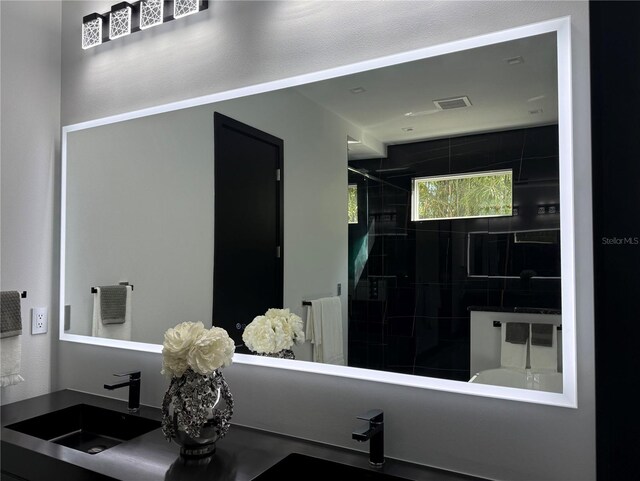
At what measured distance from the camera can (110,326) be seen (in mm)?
2178

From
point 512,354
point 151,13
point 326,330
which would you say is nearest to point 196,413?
point 326,330

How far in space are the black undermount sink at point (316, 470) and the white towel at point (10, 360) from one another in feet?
4.27

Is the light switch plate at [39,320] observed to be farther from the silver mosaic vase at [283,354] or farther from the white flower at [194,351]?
the silver mosaic vase at [283,354]

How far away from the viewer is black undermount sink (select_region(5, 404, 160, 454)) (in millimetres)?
1846

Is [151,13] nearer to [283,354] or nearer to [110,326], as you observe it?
[110,326]

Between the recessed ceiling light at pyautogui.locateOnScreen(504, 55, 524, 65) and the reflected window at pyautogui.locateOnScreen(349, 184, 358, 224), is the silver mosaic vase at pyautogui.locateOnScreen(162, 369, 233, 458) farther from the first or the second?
the recessed ceiling light at pyautogui.locateOnScreen(504, 55, 524, 65)

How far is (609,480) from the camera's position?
488 millimetres

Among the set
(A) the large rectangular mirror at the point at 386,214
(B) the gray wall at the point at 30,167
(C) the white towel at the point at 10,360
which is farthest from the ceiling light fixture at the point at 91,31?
(C) the white towel at the point at 10,360

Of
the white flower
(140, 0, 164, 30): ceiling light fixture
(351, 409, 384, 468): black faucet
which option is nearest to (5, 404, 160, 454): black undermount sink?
the white flower

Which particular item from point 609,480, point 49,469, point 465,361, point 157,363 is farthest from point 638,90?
point 157,363

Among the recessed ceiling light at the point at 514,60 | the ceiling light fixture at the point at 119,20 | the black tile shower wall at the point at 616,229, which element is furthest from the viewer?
the ceiling light fixture at the point at 119,20

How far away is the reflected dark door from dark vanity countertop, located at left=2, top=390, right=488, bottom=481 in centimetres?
37

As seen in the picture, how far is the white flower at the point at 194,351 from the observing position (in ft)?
4.86

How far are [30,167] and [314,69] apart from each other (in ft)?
4.72
